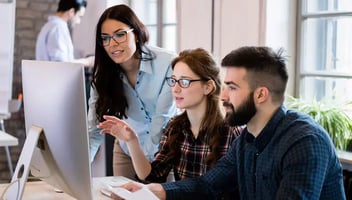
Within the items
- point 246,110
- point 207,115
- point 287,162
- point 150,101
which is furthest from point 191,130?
point 287,162

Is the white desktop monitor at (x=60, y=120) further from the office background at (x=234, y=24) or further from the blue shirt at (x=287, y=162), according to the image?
the office background at (x=234, y=24)

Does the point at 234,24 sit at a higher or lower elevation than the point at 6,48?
higher

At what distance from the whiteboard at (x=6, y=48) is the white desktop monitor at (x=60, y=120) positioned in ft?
10.3

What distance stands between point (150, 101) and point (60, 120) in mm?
994

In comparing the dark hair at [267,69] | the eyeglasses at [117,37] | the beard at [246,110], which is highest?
the eyeglasses at [117,37]

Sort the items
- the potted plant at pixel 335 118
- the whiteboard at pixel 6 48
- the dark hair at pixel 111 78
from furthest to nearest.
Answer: the whiteboard at pixel 6 48
the potted plant at pixel 335 118
the dark hair at pixel 111 78

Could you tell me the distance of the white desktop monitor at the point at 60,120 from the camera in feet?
5.11

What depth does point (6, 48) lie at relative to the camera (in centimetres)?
481

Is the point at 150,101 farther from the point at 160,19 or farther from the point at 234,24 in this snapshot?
the point at 160,19

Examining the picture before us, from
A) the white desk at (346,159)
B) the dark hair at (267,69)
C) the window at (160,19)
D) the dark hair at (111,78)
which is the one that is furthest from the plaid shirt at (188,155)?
the window at (160,19)

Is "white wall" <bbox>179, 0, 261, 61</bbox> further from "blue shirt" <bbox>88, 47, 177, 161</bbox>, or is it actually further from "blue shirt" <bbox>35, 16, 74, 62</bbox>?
"blue shirt" <bbox>35, 16, 74, 62</bbox>

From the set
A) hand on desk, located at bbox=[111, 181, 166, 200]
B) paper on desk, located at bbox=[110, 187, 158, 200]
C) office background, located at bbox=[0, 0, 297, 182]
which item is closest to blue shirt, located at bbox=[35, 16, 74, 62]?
office background, located at bbox=[0, 0, 297, 182]

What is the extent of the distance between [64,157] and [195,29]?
208 centimetres

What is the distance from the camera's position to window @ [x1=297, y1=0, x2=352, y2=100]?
2984mm
